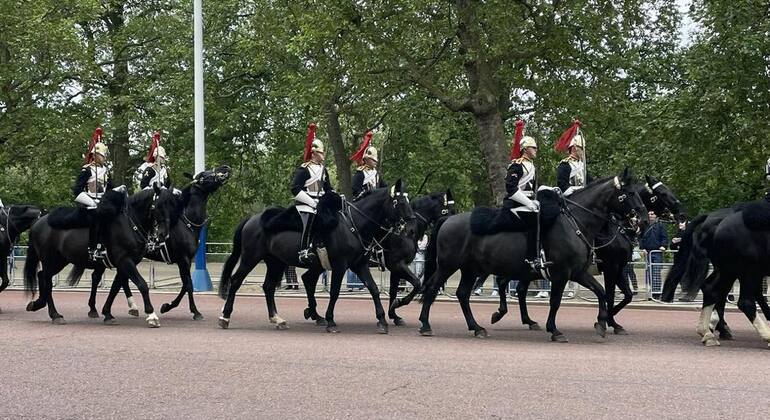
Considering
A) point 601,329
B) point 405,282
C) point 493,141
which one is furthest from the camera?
point 493,141

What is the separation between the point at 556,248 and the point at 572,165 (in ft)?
A: 5.70

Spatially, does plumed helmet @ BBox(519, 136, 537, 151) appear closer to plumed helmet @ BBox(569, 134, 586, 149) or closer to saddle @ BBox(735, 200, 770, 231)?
plumed helmet @ BBox(569, 134, 586, 149)

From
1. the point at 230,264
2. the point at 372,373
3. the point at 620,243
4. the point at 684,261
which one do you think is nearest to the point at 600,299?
the point at 620,243

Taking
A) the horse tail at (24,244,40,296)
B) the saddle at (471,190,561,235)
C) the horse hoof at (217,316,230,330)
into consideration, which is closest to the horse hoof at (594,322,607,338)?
the saddle at (471,190,561,235)

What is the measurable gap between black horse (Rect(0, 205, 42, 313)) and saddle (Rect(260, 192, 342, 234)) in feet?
18.5

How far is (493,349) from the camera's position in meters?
11.1

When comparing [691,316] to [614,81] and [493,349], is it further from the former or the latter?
[614,81]

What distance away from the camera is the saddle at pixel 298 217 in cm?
1328

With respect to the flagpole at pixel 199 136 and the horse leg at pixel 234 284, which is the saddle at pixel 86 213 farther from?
the flagpole at pixel 199 136

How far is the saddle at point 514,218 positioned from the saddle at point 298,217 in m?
2.08

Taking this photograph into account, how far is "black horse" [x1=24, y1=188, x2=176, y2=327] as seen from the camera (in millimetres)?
14031

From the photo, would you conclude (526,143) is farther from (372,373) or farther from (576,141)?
(372,373)

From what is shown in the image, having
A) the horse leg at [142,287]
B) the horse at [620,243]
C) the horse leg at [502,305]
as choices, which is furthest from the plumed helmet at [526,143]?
the horse leg at [142,287]

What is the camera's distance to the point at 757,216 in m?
11.3
